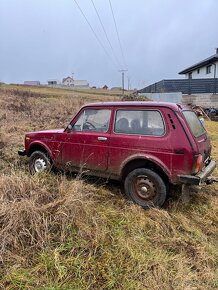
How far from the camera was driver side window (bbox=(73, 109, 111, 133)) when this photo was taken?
5.23 metres

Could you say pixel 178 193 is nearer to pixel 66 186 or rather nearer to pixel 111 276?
pixel 66 186

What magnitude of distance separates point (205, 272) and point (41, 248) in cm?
190

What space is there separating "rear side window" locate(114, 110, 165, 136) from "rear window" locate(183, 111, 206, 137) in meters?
0.47

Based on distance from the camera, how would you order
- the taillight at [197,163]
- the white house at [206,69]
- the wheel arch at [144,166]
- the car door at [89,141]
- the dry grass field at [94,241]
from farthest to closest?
the white house at [206,69], the car door at [89,141], the wheel arch at [144,166], the taillight at [197,163], the dry grass field at [94,241]

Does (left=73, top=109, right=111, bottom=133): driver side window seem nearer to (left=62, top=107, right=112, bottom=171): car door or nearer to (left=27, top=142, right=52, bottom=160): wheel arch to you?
(left=62, top=107, right=112, bottom=171): car door

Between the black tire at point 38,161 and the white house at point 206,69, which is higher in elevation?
the white house at point 206,69

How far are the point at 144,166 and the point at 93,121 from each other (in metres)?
1.33

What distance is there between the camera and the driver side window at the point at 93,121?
17.2ft

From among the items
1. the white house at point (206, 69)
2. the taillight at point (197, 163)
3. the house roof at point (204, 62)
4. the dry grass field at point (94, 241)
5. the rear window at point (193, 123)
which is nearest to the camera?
the dry grass field at point (94, 241)

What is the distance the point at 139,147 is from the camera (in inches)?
186

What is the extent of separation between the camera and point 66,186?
4.26 m

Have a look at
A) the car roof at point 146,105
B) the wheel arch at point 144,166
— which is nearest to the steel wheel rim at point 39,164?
the car roof at point 146,105

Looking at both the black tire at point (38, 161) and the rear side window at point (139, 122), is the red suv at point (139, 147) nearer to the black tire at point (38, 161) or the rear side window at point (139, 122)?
the rear side window at point (139, 122)

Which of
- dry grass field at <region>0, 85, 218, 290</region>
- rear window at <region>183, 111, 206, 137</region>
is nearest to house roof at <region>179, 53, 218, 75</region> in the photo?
rear window at <region>183, 111, 206, 137</region>
